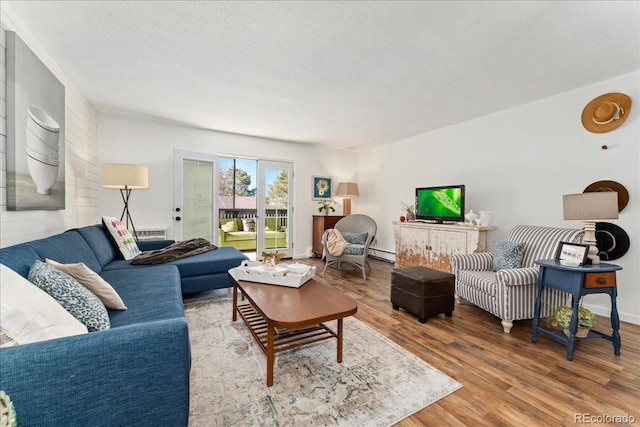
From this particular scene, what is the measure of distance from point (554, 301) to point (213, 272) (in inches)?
132

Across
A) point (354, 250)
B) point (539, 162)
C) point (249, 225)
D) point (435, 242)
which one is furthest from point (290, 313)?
point (249, 225)

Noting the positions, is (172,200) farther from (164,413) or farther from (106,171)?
(164,413)

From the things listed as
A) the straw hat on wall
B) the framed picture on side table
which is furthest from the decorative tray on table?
the straw hat on wall

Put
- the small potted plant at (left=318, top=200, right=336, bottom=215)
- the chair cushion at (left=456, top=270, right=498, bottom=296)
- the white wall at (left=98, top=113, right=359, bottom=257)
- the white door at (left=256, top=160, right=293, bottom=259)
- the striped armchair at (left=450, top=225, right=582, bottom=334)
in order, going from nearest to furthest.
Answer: the striped armchair at (left=450, top=225, right=582, bottom=334)
the chair cushion at (left=456, top=270, right=498, bottom=296)
the white wall at (left=98, top=113, right=359, bottom=257)
the white door at (left=256, top=160, right=293, bottom=259)
the small potted plant at (left=318, top=200, right=336, bottom=215)

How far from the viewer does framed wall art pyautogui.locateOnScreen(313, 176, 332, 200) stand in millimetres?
5660

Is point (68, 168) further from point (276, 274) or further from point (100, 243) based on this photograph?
point (276, 274)

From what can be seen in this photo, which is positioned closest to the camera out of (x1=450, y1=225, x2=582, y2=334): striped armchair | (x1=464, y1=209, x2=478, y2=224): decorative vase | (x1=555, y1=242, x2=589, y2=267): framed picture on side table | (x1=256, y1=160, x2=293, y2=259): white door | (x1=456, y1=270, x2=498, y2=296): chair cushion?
(x1=555, y1=242, x2=589, y2=267): framed picture on side table

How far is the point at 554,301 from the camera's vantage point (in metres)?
2.40

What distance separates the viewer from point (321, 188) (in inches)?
226

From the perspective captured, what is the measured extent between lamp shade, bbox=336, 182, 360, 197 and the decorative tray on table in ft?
10.9

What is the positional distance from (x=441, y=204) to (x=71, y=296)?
399 centimetres

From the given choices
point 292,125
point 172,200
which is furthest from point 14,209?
point 292,125

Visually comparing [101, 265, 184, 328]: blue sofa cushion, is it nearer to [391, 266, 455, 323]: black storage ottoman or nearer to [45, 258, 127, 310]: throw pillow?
[45, 258, 127, 310]: throw pillow

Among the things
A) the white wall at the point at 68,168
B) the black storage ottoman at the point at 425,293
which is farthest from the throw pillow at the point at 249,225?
the black storage ottoman at the point at 425,293
